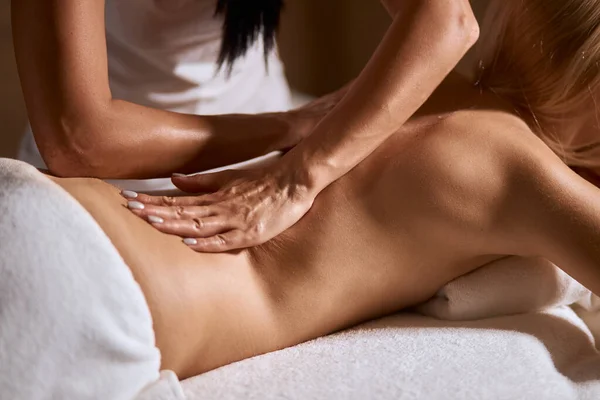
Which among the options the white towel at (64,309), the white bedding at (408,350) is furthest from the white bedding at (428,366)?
the white towel at (64,309)

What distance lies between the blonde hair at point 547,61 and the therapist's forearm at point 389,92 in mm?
127

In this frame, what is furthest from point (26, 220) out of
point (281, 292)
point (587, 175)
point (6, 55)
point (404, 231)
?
point (6, 55)

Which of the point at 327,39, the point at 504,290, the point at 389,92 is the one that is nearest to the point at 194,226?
the point at 389,92

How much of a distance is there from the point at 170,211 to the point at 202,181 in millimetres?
110

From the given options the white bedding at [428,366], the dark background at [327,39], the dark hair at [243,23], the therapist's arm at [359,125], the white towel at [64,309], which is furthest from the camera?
the dark background at [327,39]

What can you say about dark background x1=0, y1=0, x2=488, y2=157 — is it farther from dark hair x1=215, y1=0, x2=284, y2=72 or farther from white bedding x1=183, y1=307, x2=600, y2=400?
white bedding x1=183, y1=307, x2=600, y2=400

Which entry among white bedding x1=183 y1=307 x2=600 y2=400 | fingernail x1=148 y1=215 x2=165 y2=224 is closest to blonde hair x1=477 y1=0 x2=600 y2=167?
white bedding x1=183 y1=307 x2=600 y2=400

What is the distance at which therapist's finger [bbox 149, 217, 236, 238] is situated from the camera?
835 millimetres

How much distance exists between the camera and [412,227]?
919 millimetres

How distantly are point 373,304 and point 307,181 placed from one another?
20 cm

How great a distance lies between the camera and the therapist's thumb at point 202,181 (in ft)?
3.11

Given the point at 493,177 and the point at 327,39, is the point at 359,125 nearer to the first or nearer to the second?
the point at 493,177

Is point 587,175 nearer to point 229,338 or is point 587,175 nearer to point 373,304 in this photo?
point 373,304

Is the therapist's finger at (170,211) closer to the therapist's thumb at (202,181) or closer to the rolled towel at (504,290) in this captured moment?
the therapist's thumb at (202,181)
